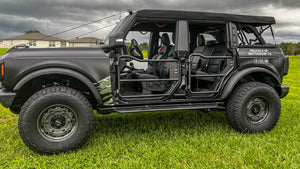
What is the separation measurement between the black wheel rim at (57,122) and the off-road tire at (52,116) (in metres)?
0.01

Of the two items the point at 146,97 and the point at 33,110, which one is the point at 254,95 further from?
the point at 33,110

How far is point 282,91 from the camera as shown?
168 inches

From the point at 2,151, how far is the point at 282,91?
178 inches

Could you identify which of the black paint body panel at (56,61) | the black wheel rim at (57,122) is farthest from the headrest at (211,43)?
the black wheel rim at (57,122)

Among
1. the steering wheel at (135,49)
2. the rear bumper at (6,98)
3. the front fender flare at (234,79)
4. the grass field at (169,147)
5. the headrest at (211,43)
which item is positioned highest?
the headrest at (211,43)

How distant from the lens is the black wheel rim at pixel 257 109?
13.2ft

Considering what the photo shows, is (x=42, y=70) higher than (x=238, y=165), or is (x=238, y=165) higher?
(x=42, y=70)

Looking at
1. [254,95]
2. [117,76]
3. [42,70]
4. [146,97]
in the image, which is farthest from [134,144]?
[254,95]

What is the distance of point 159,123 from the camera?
4566 mm

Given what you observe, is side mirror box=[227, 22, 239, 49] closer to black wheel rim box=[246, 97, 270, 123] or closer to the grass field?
black wheel rim box=[246, 97, 270, 123]

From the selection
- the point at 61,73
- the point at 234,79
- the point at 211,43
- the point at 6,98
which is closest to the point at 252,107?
the point at 234,79

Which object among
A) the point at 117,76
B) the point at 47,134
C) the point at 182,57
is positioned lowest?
the point at 47,134

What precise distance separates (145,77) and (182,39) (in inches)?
33.2

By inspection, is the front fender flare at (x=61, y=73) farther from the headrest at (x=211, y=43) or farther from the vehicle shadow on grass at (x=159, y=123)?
the headrest at (x=211, y=43)
